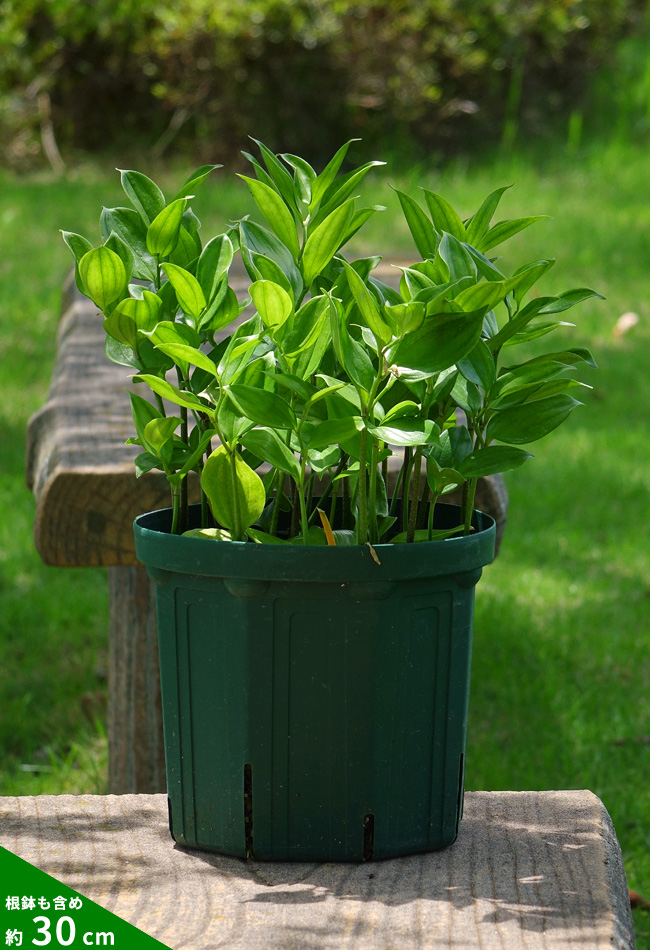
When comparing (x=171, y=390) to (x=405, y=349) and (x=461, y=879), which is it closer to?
(x=405, y=349)

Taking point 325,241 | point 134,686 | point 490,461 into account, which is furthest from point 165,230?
point 134,686

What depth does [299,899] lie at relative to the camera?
3.14 feet

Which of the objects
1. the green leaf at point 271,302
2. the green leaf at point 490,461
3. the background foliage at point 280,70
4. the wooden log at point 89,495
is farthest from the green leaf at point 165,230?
the background foliage at point 280,70

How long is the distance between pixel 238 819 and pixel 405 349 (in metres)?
0.47

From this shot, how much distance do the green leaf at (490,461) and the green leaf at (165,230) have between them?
0.35 m

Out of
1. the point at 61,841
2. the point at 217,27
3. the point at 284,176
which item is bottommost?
the point at 61,841

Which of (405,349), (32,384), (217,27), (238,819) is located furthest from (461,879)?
(217,27)

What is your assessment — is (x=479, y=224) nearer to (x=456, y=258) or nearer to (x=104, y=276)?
(x=456, y=258)

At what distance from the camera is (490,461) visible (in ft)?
3.38

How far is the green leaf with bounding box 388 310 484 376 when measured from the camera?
928mm

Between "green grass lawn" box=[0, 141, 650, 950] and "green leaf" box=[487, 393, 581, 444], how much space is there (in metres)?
1.16

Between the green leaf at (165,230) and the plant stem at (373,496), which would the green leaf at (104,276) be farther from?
the plant stem at (373,496)

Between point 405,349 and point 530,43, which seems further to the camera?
point 530,43

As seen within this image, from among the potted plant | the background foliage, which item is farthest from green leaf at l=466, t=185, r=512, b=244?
the background foliage
